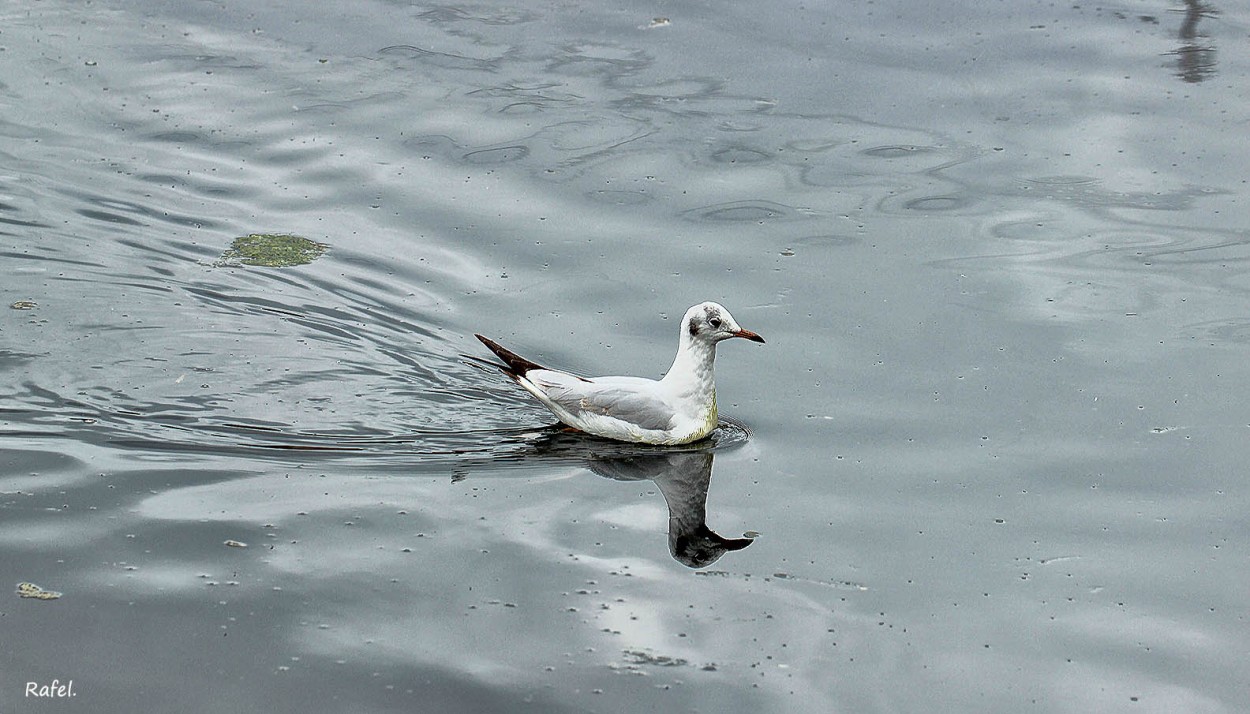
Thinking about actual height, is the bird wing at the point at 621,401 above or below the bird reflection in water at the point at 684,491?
above

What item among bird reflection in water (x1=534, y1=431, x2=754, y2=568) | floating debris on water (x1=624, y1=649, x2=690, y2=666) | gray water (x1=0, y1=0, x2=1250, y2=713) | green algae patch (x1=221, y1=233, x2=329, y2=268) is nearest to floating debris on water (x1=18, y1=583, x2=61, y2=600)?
gray water (x1=0, y1=0, x2=1250, y2=713)

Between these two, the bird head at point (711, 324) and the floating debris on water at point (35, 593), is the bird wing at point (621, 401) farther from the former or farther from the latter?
the floating debris on water at point (35, 593)

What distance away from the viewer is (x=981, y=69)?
17.5 m

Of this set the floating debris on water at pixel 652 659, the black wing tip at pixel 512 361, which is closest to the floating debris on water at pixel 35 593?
the floating debris on water at pixel 652 659

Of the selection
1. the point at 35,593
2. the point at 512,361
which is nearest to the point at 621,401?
the point at 512,361

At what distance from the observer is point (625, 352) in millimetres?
11781

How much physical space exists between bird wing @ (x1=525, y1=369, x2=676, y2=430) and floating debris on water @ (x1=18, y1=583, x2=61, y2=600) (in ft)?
11.8

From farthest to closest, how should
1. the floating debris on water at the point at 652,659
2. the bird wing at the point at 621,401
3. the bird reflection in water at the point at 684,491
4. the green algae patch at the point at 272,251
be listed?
the green algae patch at the point at 272,251 < the bird wing at the point at 621,401 < the bird reflection in water at the point at 684,491 < the floating debris on water at the point at 652,659

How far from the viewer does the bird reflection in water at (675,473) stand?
903cm

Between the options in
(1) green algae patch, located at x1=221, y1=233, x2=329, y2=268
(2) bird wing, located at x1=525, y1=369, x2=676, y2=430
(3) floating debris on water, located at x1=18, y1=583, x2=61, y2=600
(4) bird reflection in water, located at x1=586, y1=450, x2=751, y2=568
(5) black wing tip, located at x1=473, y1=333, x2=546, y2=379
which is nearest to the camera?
(3) floating debris on water, located at x1=18, y1=583, x2=61, y2=600

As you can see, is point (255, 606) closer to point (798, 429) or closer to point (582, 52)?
point (798, 429)

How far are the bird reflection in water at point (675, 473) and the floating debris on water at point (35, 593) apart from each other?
335cm

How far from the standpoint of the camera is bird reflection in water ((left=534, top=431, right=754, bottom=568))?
9031mm

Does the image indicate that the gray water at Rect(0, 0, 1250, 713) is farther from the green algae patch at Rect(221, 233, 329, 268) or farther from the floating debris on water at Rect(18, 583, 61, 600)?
the green algae patch at Rect(221, 233, 329, 268)
